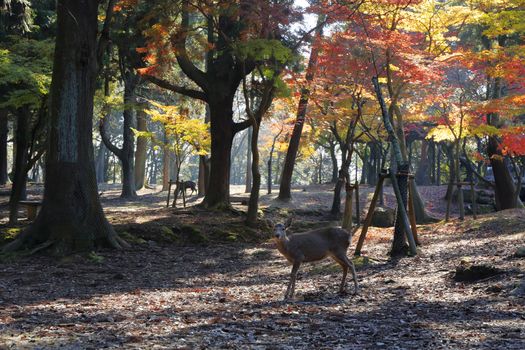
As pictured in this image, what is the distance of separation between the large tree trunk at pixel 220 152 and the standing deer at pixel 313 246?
37.6 ft

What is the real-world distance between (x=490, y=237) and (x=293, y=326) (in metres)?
10.2

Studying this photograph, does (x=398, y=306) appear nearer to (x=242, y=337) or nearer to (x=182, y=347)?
(x=242, y=337)

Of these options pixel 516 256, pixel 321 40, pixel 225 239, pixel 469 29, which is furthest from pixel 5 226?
pixel 469 29

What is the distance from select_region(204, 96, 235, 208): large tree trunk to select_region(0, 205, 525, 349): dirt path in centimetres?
594

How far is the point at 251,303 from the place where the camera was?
8.50 metres

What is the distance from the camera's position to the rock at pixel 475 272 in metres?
9.35

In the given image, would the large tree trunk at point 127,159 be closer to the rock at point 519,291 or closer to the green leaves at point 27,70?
the green leaves at point 27,70

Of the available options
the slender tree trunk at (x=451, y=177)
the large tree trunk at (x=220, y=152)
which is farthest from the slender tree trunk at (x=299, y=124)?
the slender tree trunk at (x=451, y=177)

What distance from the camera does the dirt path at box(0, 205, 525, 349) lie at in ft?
20.0

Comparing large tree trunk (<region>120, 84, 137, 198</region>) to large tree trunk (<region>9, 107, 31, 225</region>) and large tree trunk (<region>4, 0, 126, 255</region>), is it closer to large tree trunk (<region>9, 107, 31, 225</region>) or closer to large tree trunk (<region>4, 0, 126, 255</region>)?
large tree trunk (<region>9, 107, 31, 225</region>)

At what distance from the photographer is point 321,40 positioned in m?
19.4

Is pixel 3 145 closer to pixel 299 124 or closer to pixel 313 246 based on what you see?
pixel 299 124

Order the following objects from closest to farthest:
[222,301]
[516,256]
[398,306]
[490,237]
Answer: [398,306], [222,301], [516,256], [490,237]

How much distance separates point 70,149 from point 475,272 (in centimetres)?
892
